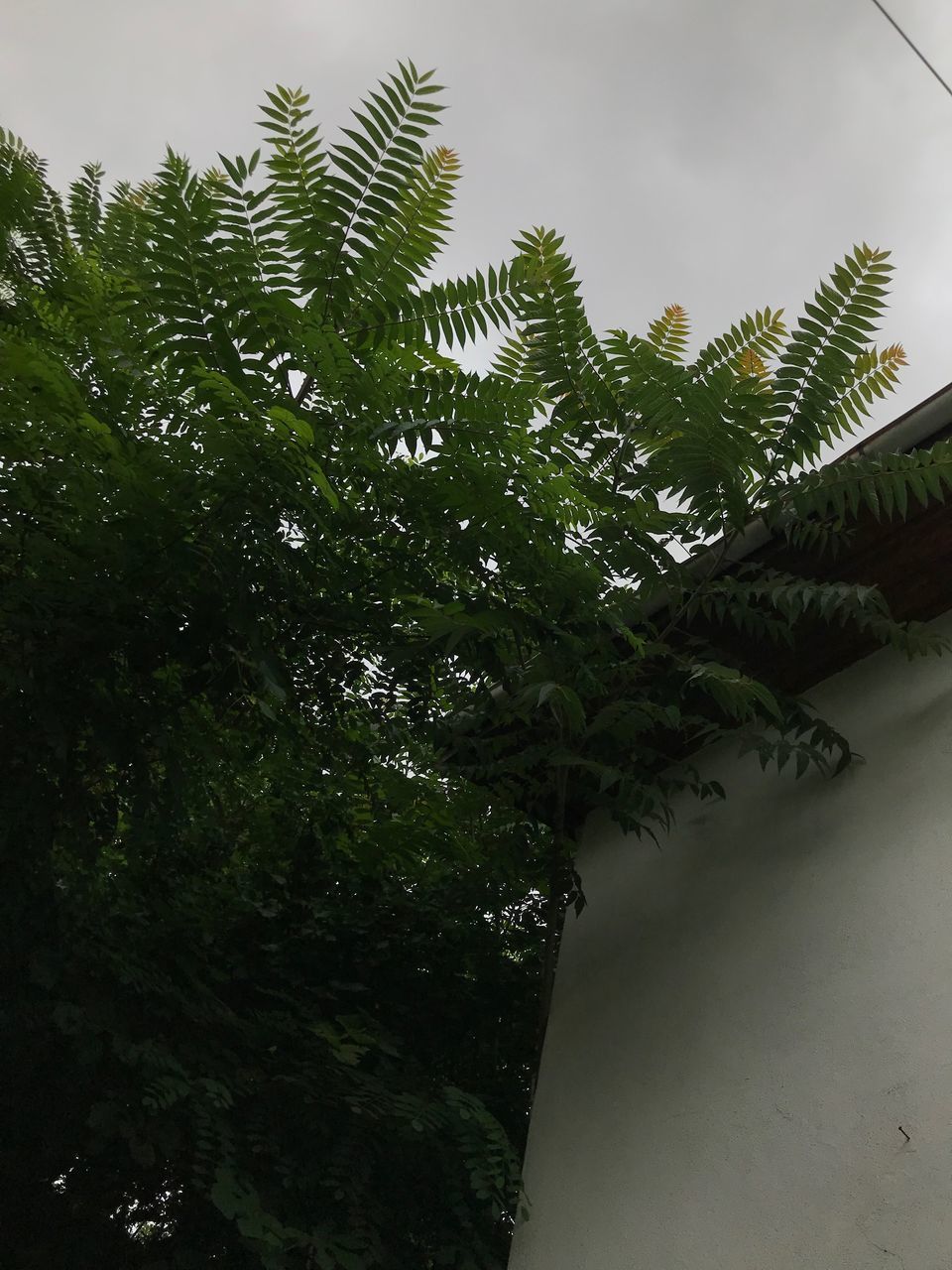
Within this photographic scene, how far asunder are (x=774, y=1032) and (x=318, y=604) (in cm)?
155

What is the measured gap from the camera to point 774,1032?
9.07ft

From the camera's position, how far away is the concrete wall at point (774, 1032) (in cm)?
242

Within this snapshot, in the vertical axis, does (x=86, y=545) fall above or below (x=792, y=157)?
below

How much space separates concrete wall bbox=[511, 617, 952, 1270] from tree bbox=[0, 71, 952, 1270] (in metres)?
0.19

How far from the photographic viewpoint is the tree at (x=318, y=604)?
249 cm

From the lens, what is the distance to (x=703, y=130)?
6.29m

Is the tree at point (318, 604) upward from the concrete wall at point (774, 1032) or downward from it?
upward

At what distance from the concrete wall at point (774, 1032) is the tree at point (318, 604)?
0.19m

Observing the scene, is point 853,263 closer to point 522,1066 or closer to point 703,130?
point 522,1066

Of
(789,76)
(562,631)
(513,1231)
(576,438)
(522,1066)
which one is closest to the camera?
(562,631)

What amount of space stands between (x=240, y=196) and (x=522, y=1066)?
114 inches

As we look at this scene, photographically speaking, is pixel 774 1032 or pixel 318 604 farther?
pixel 318 604

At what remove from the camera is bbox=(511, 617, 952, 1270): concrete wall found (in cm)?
242

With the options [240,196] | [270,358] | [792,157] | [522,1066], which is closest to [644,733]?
[522,1066]
